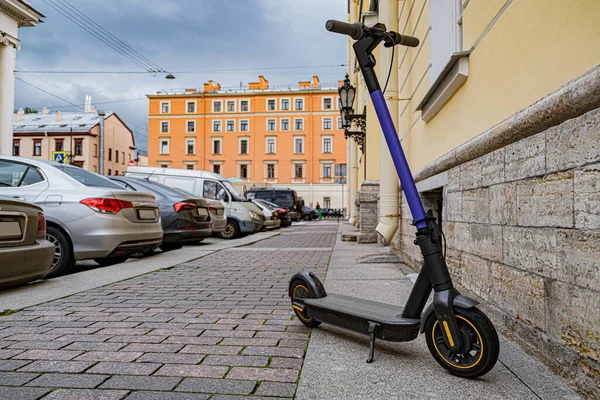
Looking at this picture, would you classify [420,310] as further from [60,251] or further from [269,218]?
[269,218]

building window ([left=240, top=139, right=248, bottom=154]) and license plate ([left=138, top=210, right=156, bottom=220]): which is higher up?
building window ([left=240, top=139, right=248, bottom=154])

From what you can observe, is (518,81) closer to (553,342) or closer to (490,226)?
(490,226)

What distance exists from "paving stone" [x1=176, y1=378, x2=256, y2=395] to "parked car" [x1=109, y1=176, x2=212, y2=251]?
756 cm

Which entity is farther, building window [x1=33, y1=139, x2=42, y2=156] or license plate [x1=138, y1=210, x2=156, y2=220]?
building window [x1=33, y1=139, x2=42, y2=156]

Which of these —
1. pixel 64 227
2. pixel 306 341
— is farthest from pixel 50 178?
pixel 306 341

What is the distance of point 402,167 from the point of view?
2.76 m

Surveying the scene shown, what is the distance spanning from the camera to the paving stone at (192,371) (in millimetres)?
2641

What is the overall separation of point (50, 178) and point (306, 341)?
514cm

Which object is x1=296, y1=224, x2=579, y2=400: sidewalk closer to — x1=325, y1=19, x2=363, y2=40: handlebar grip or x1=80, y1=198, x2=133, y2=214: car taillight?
x1=325, y1=19, x2=363, y2=40: handlebar grip

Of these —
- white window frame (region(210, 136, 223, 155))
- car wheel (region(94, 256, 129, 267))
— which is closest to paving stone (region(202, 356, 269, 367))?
car wheel (region(94, 256, 129, 267))

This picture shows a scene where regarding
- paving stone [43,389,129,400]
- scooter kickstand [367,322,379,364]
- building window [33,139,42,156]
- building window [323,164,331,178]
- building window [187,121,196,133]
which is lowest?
paving stone [43,389,129,400]

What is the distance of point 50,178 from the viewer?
6.90m

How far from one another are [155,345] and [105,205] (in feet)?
13.7

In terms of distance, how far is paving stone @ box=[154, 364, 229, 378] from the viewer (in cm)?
264
